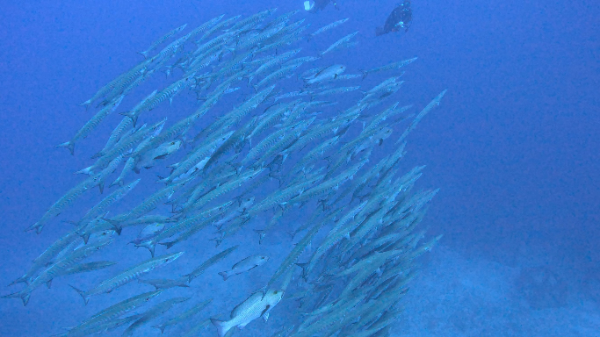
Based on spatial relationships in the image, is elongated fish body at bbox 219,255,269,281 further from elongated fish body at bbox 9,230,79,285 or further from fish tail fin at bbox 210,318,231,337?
elongated fish body at bbox 9,230,79,285

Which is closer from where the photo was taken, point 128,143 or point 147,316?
point 147,316

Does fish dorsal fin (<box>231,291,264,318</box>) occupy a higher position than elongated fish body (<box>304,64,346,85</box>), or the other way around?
elongated fish body (<box>304,64,346,85</box>)

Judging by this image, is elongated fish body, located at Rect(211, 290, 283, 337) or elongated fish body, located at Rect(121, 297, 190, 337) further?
elongated fish body, located at Rect(121, 297, 190, 337)

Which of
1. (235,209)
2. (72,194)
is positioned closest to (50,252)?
(72,194)

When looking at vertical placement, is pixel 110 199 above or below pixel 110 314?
above

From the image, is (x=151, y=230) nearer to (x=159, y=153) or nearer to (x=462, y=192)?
(x=159, y=153)

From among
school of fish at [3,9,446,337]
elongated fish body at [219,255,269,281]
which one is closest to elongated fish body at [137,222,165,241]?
school of fish at [3,9,446,337]

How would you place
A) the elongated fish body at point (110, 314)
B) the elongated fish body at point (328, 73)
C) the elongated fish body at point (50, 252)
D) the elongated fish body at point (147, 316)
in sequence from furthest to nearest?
1. the elongated fish body at point (328, 73)
2. the elongated fish body at point (50, 252)
3. the elongated fish body at point (147, 316)
4. the elongated fish body at point (110, 314)

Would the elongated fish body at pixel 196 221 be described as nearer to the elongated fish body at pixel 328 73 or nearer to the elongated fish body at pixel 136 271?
the elongated fish body at pixel 136 271

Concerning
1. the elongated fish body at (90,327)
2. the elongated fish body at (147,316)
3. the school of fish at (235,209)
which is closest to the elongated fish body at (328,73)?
the school of fish at (235,209)

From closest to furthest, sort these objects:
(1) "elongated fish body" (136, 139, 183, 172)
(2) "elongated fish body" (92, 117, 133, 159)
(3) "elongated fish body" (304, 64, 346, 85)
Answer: (1) "elongated fish body" (136, 139, 183, 172)
(2) "elongated fish body" (92, 117, 133, 159)
(3) "elongated fish body" (304, 64, 346, 85)

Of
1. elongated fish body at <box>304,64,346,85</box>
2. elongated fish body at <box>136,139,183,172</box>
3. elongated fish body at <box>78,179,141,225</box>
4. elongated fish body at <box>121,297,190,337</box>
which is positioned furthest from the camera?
elongated fish body at <box>304,64,346,85</box>

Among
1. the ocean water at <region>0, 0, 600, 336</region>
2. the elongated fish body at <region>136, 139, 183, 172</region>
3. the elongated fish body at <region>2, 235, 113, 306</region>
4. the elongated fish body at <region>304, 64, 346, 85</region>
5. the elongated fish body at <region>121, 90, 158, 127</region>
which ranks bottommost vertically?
the ocean water at <region>0, 0, 600, 336</region>

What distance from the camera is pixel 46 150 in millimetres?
38469
